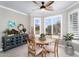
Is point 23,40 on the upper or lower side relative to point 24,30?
lower

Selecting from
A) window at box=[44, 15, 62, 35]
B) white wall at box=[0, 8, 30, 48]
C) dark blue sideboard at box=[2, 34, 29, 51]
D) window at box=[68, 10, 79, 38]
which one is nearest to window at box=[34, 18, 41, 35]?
window at box=[44, 15, 62, 35]

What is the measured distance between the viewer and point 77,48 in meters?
5.07

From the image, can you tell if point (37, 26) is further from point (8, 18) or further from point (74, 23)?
point (74, 23)

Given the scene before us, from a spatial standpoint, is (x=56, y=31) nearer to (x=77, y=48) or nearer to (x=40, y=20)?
(x=40, y=20)

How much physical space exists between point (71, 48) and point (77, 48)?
0.28 metres

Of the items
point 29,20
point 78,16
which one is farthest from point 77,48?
point 29,20

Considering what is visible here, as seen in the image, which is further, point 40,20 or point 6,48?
point 40,20

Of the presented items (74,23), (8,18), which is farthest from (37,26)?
(74,23)

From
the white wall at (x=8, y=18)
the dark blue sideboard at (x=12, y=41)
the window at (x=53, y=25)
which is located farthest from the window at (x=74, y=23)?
the white wall at (x=8, y=18)

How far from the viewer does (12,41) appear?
651 cm

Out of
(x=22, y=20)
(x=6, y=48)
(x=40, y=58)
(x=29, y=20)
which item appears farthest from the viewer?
(x=29, y=20)

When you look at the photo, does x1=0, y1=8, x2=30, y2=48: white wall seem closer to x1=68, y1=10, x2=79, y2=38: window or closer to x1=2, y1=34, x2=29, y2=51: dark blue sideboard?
x1=2, y1=34, x2=29, y2=51: dark blue sideboard

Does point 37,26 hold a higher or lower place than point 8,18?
lower

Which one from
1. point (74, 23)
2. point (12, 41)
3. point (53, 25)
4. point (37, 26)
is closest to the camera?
point (74, 23)
